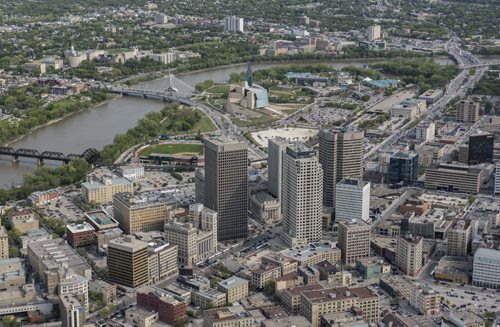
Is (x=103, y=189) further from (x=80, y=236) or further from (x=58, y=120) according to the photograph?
(x=58, y=120)

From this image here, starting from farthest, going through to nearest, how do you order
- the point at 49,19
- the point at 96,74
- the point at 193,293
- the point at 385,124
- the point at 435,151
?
the point at 49,19 < the point at 96,74 < the point at 385,124 < the point at 435,151 < the point at 193,293

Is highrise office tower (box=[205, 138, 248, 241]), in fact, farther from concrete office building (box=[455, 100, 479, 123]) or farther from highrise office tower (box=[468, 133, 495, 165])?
concrete office building (box=[455, 100, 479, 123])

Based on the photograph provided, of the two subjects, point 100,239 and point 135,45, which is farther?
point 135,45

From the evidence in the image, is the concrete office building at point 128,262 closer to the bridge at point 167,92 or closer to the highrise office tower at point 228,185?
the highrise office tower at point 228,185

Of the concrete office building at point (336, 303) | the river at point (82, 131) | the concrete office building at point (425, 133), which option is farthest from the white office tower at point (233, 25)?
the concrete office building at point (336, 303)

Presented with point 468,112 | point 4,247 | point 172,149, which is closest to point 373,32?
point 468,112

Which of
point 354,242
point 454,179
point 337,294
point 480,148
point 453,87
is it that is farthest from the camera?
point 453,87

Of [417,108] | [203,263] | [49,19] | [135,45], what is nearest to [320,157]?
[203,263]

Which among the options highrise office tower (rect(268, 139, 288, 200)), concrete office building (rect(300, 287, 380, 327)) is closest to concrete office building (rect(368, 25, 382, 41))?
highrise office tower (rect(268, 139, 288, 200))

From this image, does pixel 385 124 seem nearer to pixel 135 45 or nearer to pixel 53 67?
pixel 53 67
